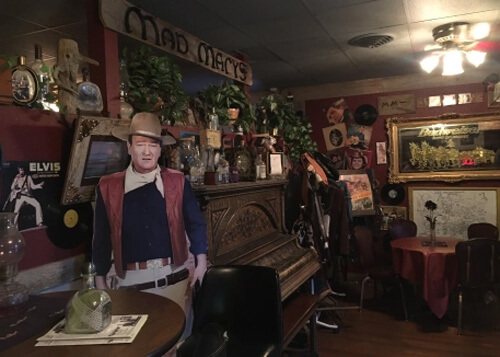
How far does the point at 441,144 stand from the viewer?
18.3 ft

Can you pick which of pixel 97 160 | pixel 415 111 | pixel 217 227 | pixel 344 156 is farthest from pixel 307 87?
pixel 97 160

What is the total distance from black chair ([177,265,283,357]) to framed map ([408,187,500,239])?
4.14m

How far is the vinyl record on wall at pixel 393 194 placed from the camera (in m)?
5.76

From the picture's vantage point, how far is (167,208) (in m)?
2.24

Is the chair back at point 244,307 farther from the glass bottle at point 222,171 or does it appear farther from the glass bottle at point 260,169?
the glass bottle at point 260,169

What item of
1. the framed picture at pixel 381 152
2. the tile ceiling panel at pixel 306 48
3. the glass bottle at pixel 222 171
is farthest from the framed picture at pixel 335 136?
the glass bottle at pixel 222 171

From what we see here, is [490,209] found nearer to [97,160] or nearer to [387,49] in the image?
[387,49]

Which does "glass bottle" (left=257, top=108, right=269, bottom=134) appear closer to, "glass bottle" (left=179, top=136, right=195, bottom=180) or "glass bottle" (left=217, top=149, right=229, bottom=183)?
"glass bottle" (left=217, top=149, right=229, bottom=183)

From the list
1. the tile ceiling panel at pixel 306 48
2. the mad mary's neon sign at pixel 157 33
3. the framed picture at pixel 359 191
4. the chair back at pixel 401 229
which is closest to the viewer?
the mad mary's neon sign at pixel 157 33

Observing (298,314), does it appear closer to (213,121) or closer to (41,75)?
(213,121)

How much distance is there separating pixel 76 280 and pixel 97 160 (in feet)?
2.19

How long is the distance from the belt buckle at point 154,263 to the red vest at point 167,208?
8 cm

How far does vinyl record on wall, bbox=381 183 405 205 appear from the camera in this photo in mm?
5762

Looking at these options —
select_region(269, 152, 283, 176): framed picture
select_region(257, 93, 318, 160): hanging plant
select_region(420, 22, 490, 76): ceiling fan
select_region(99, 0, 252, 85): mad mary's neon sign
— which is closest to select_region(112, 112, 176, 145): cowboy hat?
select_region(99, 0, 252, 85): mad mary's neon sign
